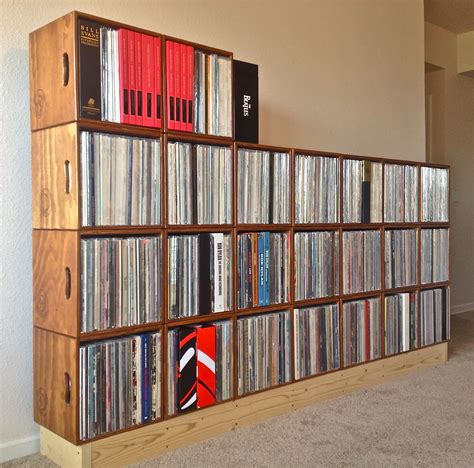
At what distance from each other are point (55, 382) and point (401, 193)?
2052 millimetres

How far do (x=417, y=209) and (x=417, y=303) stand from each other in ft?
1.73

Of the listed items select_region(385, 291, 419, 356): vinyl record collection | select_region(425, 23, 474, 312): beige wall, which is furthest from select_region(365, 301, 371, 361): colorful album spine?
select_region(425, 23, 474, 312): beige wall

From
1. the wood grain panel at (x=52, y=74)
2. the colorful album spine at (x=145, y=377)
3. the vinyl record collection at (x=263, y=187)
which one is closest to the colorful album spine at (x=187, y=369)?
the colorful album spine at (x=145, y=377)

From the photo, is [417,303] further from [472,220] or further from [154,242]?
[472,220]

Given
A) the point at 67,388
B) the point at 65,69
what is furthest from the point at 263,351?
the point at 65,69

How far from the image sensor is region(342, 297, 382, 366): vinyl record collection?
9.06 feet

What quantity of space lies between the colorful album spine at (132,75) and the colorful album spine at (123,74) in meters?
0.01

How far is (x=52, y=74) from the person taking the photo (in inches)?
74.7

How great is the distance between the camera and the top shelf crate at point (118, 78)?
181 cm

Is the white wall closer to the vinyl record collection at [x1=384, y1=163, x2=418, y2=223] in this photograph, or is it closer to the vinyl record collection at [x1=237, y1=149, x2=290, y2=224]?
the vinyl record collection at [x1=384, y1=163, x2=418, y2=223]

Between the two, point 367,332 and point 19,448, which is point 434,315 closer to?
point 367,332

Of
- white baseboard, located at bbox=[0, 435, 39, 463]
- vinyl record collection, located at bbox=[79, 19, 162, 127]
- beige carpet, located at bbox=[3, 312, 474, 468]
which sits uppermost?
vinyl record collection, located at bbox=[79, 19, 162, 127]

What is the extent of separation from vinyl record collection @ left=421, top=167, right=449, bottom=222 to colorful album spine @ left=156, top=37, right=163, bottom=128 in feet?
5.90

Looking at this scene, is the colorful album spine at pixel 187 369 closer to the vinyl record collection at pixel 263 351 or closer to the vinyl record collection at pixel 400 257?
the vinyl record collection at pixel 263 351
